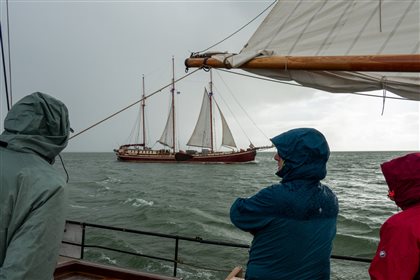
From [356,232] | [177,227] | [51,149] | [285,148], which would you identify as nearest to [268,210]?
[285,148]

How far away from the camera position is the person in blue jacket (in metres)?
1.62

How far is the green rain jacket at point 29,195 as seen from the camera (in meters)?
1.25

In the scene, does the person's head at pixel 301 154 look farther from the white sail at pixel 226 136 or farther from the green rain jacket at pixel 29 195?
the white sail at pixel 226 136

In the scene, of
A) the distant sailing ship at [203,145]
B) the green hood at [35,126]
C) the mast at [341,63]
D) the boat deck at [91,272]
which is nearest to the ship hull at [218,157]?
the distant sailing ship at [203,145]

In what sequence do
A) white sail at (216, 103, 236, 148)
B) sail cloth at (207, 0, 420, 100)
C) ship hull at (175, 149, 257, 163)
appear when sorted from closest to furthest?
sail cloth at (207, 0, 420, 100) < ship hull at (175, 149, 257, 163) < white sail at (216, 103, 236, 148)

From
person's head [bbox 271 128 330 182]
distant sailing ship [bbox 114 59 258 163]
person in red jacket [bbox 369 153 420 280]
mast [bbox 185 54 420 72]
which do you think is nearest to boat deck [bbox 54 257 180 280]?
mast [bbox 185 54 420 72]

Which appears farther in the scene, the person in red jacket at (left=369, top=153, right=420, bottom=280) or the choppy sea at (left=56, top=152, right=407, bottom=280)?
the choppy sea at (left=56, top=152, right=407, bottom=280)

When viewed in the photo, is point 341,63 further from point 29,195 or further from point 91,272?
point 91,272

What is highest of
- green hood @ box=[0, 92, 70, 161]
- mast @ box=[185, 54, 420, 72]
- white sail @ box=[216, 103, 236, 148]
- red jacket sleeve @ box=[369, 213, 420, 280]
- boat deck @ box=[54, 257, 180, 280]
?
mast @ box=[185, 54, 420, 72]

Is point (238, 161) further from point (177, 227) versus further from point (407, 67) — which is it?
point (407, 67)

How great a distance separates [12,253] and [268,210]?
1013 millimetres

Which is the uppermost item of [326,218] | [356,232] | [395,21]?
[395,21]

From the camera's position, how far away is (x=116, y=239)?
1188cm

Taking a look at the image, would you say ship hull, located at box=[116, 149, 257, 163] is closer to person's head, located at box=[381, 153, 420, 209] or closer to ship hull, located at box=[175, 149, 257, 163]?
ship hull, located at box=[175, 149, 257, 163]
